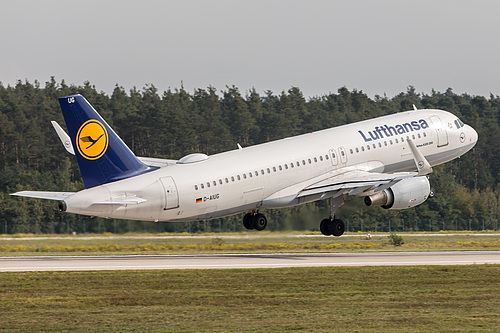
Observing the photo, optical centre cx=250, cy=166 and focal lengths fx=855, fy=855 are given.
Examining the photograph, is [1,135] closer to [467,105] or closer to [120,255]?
[120,255]

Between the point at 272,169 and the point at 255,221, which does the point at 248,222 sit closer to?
the point at 255,221

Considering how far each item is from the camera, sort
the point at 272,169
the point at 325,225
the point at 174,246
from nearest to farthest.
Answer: the point at 272,169, the point at 325,225, the point at 174,246

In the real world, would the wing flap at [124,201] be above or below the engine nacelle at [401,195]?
above

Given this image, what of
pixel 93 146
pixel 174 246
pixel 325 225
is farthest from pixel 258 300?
pixel 174 246

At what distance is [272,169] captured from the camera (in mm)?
51062

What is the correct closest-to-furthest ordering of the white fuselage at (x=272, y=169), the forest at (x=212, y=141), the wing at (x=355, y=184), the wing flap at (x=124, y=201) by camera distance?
the wing flap at (x=124, y=201)
the white fuselage at (x=272, y=169)
the wing at (x=355, y=184)
the forest at (x=212, y=141)

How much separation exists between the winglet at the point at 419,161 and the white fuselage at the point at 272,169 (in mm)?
1454

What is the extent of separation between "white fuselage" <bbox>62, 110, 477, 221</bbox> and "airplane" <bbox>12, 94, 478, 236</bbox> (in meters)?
0.06

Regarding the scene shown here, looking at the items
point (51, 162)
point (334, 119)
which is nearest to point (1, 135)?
point (51, 162)

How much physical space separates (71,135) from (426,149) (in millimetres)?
24745

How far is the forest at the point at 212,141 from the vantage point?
305 ft

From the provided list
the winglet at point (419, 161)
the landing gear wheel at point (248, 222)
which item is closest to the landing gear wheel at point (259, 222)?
the landing gear wheel at point (248, 222)

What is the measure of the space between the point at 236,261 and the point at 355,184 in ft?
31.3

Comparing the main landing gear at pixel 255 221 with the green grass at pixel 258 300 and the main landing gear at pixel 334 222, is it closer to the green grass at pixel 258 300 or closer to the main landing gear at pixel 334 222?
the main landing gear at pixel 334 222
